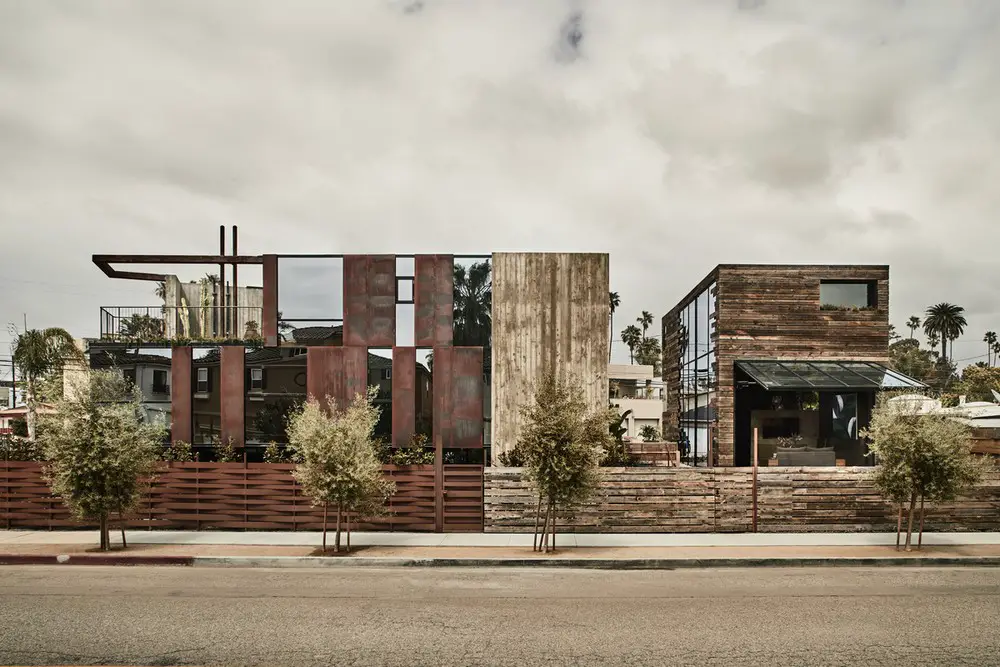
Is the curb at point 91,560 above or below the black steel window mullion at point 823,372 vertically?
below

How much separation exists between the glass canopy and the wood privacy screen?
10683 millimetres

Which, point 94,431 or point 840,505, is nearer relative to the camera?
point 94,431

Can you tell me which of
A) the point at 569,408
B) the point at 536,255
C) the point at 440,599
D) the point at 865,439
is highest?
the point at 536,255

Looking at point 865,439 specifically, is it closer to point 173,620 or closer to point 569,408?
point 569,408

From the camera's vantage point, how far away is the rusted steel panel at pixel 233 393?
23375mm

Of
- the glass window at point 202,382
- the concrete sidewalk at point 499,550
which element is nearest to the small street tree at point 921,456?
the concrete sidewalk at point 499,550

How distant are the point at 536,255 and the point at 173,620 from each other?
50.8 feet

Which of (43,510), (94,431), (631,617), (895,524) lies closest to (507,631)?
(631,617)

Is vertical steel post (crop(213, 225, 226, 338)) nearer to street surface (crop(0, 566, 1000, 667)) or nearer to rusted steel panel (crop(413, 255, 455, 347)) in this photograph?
rusted steel panel (crop(413, 255, 455, 347))

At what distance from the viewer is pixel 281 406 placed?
2342 centimetres

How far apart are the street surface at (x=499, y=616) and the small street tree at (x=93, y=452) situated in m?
1.71

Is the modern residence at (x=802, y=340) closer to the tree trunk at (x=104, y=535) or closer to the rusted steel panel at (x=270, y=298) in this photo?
the rusted steel panel at (x=270, y=298)

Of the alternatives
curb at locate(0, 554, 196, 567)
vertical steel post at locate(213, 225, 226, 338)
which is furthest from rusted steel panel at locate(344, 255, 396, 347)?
curb at locate(0, 554, 196, 567)

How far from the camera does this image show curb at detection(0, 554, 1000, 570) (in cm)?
1608
